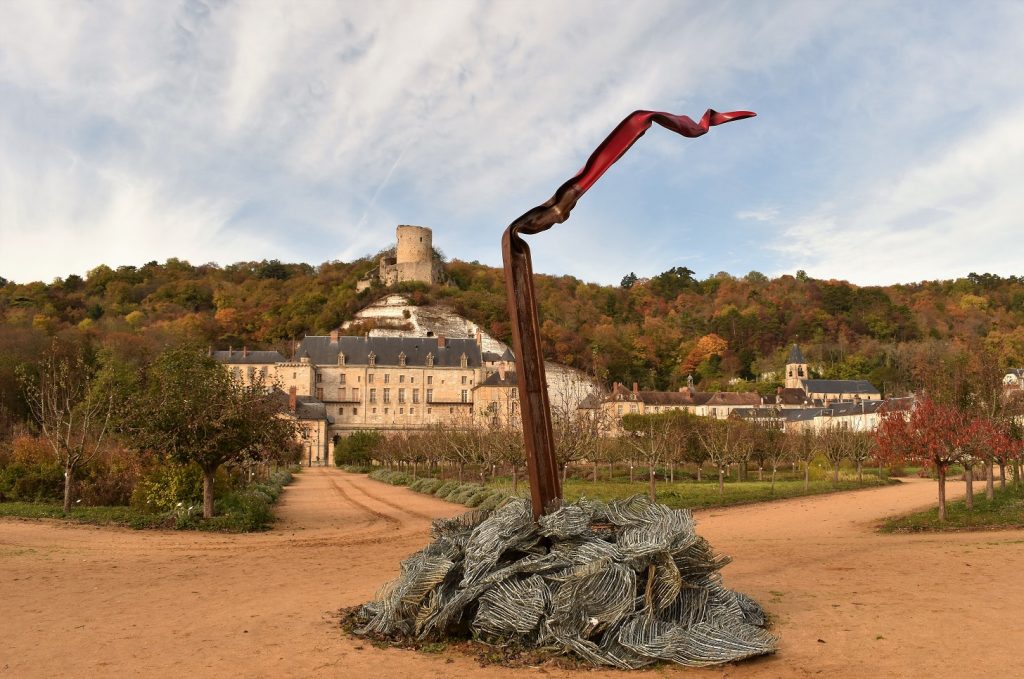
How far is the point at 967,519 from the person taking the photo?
55.8 feet

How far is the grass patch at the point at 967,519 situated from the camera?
1648 centimetres

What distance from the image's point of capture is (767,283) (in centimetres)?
12262

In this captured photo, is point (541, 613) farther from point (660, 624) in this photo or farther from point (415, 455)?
Answer: point (415, 455)

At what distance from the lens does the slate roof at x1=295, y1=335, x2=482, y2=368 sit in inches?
3164

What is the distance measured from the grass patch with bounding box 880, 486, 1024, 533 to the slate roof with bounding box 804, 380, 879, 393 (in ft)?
215

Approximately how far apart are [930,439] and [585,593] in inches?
510

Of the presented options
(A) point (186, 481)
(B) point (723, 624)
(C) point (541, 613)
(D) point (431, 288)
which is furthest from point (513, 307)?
(D) point (431, 288)

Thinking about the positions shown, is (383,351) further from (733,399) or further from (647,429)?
(647,429)

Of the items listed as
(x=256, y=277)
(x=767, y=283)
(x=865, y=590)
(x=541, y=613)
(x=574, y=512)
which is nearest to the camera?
(x=541, y=613)

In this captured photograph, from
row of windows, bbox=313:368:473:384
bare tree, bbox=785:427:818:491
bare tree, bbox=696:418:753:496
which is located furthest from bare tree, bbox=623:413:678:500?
row of windows, bbox=313:368:473:384

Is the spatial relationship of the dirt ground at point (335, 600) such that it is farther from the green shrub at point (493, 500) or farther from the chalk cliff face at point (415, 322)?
the chalk cliff face at point (415, 322)

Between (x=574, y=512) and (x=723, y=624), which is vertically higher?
(x=574, y=512)

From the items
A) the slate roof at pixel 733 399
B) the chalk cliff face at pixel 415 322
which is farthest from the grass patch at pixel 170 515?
the chalk cliff face at pixel 415 322

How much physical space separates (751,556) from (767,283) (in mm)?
116530
